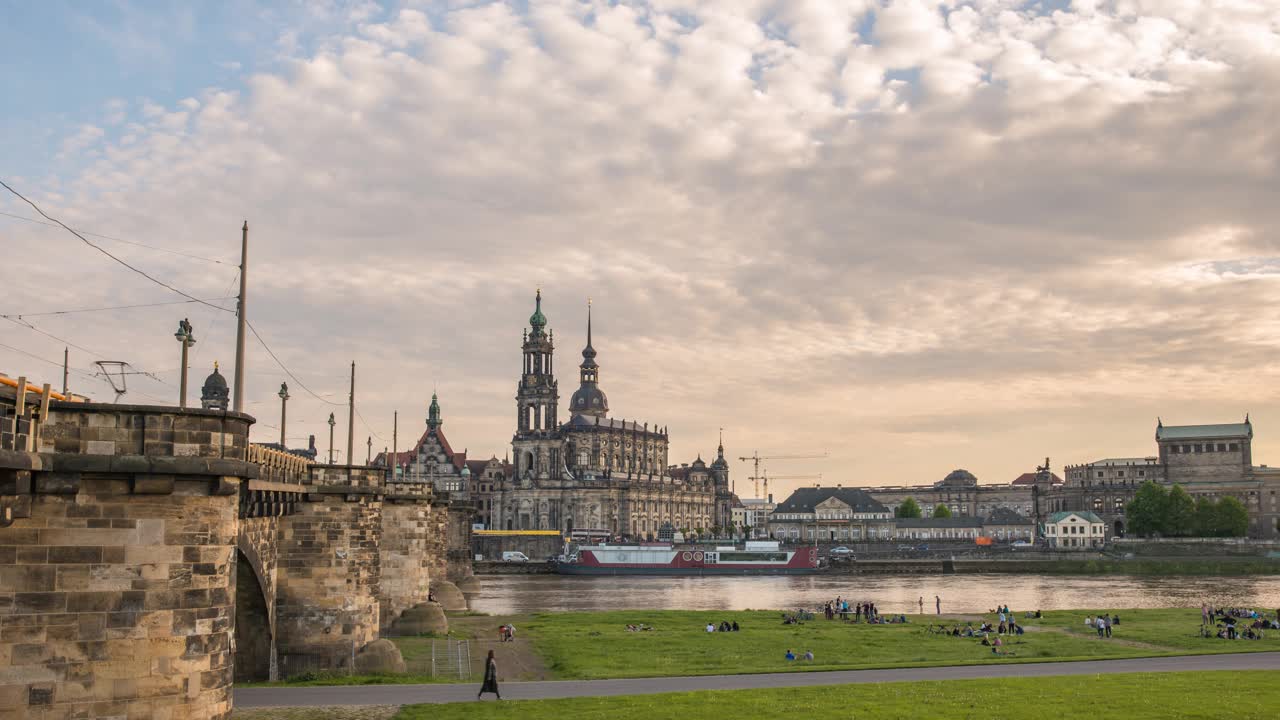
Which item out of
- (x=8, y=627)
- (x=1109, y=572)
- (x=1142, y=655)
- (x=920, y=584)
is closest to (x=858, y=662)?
(x=1142, y=655)

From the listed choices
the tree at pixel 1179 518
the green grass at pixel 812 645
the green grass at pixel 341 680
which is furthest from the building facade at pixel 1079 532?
the green grass at pixel 341 680

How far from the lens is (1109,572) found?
142500 mm

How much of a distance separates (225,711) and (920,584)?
107908 mm

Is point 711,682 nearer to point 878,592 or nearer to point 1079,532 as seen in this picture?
point 878,592

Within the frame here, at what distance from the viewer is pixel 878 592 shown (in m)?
106

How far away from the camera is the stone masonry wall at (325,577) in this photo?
118ft

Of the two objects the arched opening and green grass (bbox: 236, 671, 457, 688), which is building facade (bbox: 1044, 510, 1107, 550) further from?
the arched opening

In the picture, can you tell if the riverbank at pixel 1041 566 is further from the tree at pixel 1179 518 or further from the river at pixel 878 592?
the tree at pixel 1179 518

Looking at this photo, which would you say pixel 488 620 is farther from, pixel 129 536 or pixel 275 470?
pixel 129 536

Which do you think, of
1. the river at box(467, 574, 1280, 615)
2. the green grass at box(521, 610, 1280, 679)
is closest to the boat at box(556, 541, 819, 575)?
the river at box(467, 574, 1280, 615)

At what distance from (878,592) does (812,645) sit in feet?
192

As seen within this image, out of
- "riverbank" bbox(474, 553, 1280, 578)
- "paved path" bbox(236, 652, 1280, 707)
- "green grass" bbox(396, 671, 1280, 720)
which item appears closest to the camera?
"green grass" bbox(396, 671, 1280, 720)

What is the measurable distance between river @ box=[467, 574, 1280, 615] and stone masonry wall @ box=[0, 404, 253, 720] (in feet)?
193

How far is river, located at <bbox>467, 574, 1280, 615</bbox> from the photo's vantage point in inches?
3430
